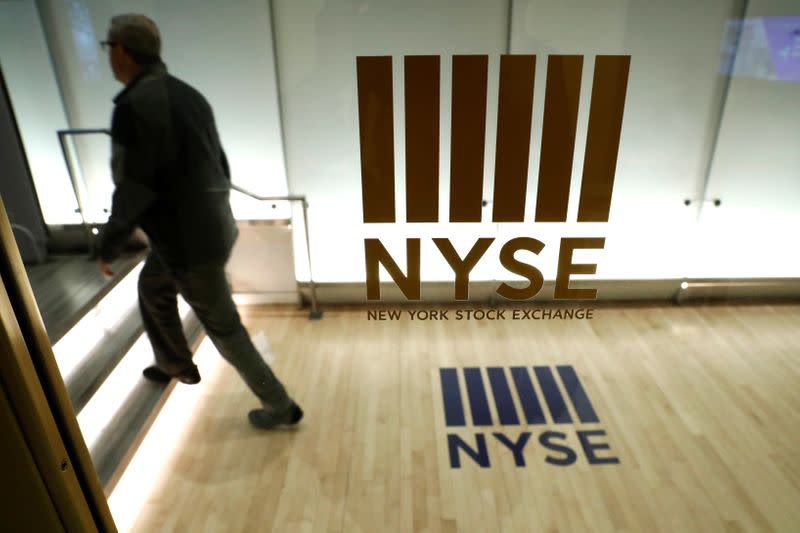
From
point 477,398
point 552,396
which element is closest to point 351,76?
point 477,398

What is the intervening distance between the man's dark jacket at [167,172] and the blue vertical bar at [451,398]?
49.8 inches

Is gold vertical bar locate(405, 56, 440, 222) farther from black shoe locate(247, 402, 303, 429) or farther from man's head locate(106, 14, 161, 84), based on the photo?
black shoe locate(247, 402, 303, 429)

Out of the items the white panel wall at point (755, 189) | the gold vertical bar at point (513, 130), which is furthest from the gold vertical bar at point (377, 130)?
the white panel wall at point (755, 189)

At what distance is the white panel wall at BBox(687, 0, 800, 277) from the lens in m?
2.30

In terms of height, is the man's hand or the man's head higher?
the man's head

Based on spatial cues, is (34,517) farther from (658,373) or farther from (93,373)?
(658,373)

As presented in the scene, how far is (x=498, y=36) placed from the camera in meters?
1.71

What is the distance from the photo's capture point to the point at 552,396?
239 cm

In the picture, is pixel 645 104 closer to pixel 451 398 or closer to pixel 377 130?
pixel 377 130

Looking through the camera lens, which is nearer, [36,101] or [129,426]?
[36,101]

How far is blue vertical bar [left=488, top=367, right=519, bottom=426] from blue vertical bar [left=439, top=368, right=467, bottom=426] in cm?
17

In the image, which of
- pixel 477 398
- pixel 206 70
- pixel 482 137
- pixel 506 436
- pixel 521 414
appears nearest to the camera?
pixel 482 137

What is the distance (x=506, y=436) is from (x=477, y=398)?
0.26 meters

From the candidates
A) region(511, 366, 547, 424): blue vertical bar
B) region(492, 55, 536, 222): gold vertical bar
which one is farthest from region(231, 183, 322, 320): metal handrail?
region(511, 366, 547, 424): blue vertical bar
